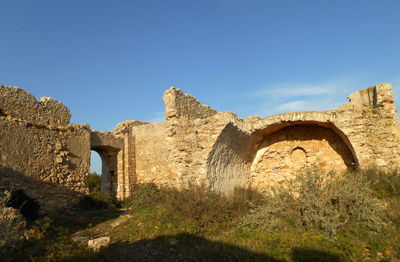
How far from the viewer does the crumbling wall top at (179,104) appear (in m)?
8.95

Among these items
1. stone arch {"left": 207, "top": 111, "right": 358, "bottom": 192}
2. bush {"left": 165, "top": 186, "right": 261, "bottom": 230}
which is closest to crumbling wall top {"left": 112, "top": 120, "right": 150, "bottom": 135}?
stone arch {"left": 207, "top": 111, "right": 358, "bottom": 192}

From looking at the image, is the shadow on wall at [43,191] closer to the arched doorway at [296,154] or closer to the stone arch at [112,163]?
the stone arch at [112,163]

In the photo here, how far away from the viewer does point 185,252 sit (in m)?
5.53

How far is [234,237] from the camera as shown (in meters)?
6.09

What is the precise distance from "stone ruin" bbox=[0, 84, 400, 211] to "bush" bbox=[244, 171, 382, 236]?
85cm

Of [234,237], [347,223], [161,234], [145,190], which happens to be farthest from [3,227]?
[145,190]

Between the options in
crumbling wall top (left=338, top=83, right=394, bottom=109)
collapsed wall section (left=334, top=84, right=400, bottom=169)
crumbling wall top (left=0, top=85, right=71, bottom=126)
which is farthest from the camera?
crumbling wall top (left=0, top=85, right=71, bottom=126)

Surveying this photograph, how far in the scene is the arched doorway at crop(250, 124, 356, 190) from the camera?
982 cm

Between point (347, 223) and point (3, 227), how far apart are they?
628 centimetres

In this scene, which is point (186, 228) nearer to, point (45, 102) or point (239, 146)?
point (239, 146)

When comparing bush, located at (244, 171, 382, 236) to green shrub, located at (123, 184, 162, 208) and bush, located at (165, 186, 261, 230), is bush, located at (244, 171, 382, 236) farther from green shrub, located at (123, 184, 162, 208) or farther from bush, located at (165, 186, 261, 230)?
green shrub, located at (123, 184, 162, 208)

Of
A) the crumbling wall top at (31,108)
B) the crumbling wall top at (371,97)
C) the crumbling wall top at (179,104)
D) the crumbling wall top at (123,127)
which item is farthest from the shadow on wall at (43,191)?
the crumbling wall top at (371,97)

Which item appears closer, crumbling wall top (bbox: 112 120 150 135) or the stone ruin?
the stone ruin

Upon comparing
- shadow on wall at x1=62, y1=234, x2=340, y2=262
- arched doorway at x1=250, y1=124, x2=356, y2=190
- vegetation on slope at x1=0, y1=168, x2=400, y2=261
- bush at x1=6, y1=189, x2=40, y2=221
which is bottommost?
shadow on wall at x1=62, y1=234, x2=340, y2=262
